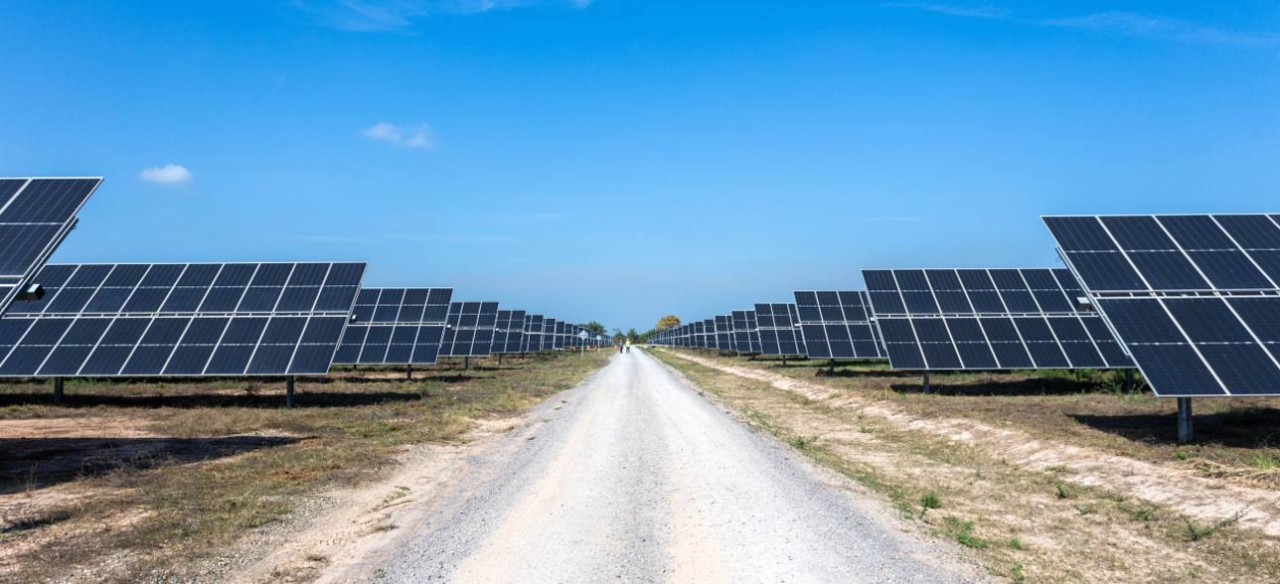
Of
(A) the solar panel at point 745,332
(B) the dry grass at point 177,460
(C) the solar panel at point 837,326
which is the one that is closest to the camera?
(B) the dry grass at point 177,460

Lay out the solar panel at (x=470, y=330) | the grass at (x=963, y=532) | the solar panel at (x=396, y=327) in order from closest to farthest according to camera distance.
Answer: the grass at (x=963, y=532)
the solar panel at (x=396, y=327)
the solar panel at (x=470, y=330)

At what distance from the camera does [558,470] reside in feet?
45.0

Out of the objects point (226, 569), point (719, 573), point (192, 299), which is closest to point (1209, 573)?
point (719, 573)

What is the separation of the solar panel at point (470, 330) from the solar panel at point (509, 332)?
1983mm

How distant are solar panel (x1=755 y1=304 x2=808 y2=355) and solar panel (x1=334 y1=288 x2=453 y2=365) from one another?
23.5 m

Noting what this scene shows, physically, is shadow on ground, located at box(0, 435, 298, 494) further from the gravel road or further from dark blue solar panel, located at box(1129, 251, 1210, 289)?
dark blue solar panel, located at box(1129, 251, 1210, 289)

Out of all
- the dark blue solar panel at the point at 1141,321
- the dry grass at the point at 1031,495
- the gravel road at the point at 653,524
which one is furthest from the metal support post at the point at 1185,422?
the gravel road at the point at 653,524

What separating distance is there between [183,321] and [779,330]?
134ft

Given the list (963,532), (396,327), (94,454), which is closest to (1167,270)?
(963,532)

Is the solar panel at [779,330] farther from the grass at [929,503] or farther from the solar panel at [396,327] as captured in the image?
the grass at [929,503]

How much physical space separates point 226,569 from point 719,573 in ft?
15.9

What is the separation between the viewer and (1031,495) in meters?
11.9

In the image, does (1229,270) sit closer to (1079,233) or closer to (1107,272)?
(1107,272)

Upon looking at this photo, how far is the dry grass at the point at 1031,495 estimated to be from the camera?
8.23 metres
